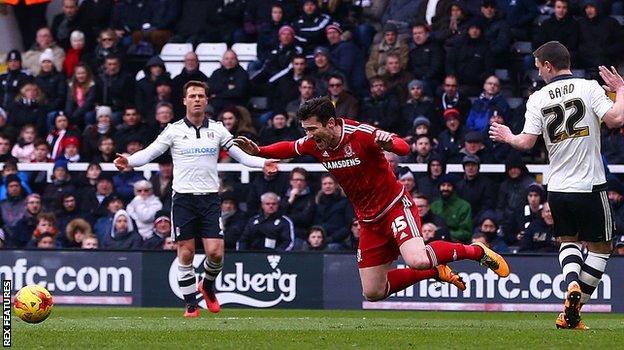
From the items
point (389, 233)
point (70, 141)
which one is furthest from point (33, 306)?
point (70, 141)

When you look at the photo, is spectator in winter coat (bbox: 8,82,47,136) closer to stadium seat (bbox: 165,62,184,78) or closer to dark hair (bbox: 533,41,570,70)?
stadium seat (bbox: 165,62,184,78)

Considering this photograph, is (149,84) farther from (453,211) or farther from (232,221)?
(453,211)

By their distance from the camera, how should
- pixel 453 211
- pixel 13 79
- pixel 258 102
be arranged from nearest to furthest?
pixel 453 211
pixel 258 102
pixel 13 79

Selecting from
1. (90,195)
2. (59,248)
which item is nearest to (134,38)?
(90,195)

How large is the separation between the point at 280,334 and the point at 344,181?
63.5 inches

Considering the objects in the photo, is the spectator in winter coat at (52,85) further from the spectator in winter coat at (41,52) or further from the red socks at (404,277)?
the red socks at (404,277)

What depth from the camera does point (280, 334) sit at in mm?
12594

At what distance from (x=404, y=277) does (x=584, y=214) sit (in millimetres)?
1843

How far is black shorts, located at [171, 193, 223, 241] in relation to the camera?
16.2 meters

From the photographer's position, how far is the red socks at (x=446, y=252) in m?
13.3

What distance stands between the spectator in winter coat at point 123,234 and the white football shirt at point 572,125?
386 inches

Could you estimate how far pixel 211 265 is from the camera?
53.7 ft

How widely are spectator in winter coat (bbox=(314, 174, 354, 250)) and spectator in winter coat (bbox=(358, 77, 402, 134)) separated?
4.71 ft

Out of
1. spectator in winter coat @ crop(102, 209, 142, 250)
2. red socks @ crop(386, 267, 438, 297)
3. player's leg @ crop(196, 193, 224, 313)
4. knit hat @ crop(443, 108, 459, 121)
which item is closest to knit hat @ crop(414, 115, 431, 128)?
knit hat @ crop(443, 108, 459, 121)
